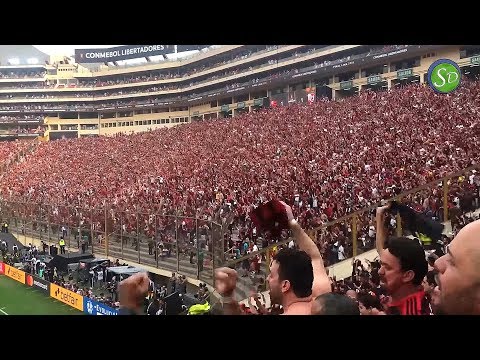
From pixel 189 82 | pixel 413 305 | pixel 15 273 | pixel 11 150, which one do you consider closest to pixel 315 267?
pixel 413 305

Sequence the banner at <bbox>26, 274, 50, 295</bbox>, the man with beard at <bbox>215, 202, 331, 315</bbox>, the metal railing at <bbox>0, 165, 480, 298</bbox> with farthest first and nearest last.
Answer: the banner at <bbox>26, 274, 50, 295</bbox>
the metal railing at <bbox>0, 165, 480, 298</bbox>
the man with beard at <bbox>215, 202, 331, 315</bbox>

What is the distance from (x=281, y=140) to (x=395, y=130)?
1100mm

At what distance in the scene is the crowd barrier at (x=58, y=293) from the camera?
450cm

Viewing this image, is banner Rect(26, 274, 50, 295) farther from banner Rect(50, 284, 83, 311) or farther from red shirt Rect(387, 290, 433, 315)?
red shirt Rect(387, 290, 433, 315)

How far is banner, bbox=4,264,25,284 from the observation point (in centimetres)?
520

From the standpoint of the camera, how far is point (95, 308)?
14.9 ft

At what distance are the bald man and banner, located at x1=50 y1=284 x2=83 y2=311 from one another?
4.07 metres

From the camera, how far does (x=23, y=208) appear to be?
5.62 m

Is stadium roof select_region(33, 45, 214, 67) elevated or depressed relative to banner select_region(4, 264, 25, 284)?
elevated

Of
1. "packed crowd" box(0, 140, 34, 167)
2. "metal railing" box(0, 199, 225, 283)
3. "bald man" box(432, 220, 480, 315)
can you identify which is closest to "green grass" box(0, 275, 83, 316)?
"metal railing" box(0, 199, 225, 283)

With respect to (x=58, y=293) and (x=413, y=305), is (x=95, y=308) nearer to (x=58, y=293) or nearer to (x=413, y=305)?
(x=58, y=293)
